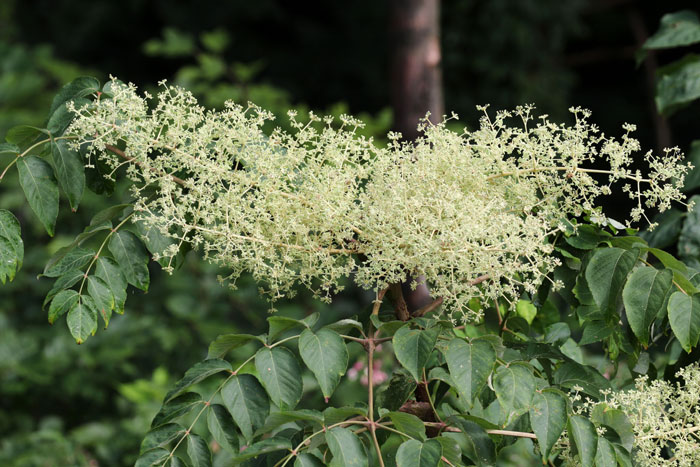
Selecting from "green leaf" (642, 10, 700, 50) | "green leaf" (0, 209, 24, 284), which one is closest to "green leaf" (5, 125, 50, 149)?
"green leaf" (0, 209, 24, 284)

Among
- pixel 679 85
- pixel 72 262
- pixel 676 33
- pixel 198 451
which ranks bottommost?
pixel 198 451

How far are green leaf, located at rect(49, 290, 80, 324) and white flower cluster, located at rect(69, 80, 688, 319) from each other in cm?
20

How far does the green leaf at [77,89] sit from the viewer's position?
148cm

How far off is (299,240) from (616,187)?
7.24 meters

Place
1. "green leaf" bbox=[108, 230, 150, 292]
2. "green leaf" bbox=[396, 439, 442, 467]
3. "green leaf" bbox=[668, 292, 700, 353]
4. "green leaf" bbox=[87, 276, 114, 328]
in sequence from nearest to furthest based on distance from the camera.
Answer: "green leaf" bbox=[396, 439, 442, 467]
"green leaf" bbox=[668, 292, 700, 353]
"green leaf" bbox=[87, 276, 114, 328]
"green leaf" bbox=[108, 230, 150, 292]

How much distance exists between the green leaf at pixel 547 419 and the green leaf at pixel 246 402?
44 centimetres

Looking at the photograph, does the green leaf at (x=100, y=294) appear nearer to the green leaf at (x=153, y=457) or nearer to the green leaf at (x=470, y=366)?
the green leaf at (x=153, y=457)

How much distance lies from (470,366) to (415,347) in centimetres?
9

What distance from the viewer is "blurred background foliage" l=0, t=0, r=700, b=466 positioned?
4.49 meters

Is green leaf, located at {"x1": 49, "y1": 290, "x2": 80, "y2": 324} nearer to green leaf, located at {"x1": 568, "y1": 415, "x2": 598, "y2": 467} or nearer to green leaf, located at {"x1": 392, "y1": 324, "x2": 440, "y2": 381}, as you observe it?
green leaf, located at {"x1": 392, "y1": 324, "x2": 440, "y2": 381}

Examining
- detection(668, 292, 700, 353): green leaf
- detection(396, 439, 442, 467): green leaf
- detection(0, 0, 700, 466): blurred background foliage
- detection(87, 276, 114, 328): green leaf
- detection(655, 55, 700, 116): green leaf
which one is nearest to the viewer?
detection(396, 439, 442, 467): green leaf

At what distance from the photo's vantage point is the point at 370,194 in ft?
4.34

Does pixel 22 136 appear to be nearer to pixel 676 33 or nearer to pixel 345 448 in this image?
pixel 345 448

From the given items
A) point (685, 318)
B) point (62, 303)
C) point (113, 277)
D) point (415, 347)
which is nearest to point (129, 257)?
point (113, 277)
